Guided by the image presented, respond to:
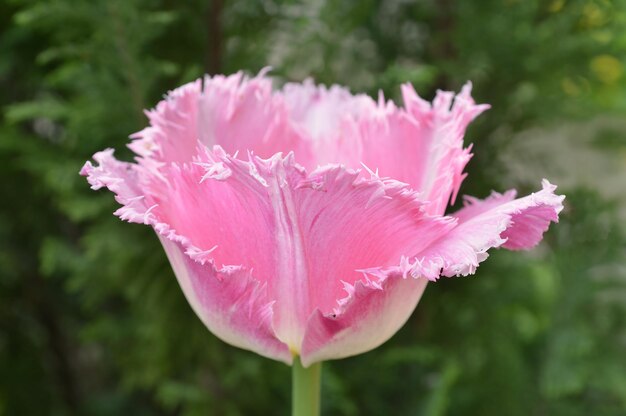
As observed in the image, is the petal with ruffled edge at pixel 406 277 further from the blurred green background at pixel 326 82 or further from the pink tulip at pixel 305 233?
the blurred green background at pixel 326 82

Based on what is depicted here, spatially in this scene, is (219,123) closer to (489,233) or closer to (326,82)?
(489,233)

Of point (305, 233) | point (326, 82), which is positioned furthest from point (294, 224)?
point (326, 82)

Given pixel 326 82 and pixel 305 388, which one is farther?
pixel 326 82

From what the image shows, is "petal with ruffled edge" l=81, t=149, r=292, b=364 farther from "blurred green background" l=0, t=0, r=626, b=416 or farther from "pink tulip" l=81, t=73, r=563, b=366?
"blurred green background" l=0, t=0, r=626, b=416

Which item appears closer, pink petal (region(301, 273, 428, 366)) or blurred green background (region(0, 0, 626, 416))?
pink petal (region(301, 273, 428, 366))

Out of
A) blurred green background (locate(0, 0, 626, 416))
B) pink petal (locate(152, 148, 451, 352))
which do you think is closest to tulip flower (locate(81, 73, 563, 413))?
pink petal (locate(152, 148, 451, 352))

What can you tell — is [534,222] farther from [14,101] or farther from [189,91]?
[14,101]
